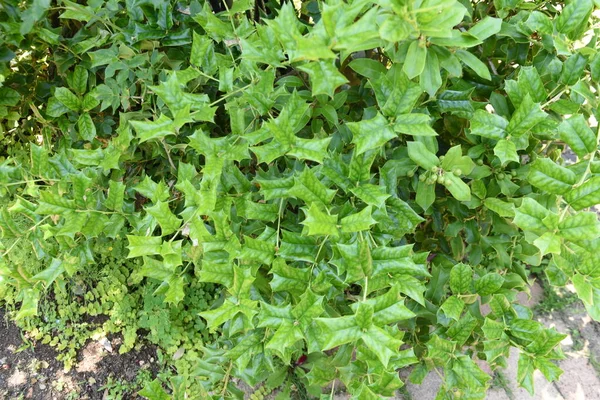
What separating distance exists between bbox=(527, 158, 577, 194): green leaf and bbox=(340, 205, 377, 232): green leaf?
1.22 ft

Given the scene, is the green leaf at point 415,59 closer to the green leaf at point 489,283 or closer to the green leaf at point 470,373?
the green leaf at point 489,283

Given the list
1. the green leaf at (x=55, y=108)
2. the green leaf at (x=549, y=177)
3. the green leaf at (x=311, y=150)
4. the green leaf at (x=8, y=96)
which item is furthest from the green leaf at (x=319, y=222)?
the green leaf at (x=8, y=96)

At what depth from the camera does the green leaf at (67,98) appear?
5.37 ft

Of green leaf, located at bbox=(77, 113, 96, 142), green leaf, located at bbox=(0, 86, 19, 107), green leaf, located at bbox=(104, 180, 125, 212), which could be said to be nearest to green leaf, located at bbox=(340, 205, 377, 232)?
green leaf, located at bbox=(104, 180, 125, 212)

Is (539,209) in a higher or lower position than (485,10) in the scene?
lower

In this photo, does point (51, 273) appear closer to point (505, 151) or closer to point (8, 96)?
point (8, 96)

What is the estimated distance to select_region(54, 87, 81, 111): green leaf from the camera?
1636 millimetres

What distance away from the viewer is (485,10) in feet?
4.72

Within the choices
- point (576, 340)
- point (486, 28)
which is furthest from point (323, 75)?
point (576, 340)

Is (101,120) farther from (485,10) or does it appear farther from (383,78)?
(485,10)

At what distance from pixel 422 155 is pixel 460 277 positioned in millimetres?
368

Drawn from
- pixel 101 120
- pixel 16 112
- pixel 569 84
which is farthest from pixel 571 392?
pixel 16 112

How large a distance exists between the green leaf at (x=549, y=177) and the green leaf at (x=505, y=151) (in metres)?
0.05

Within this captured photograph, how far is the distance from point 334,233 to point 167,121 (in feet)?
1.67
